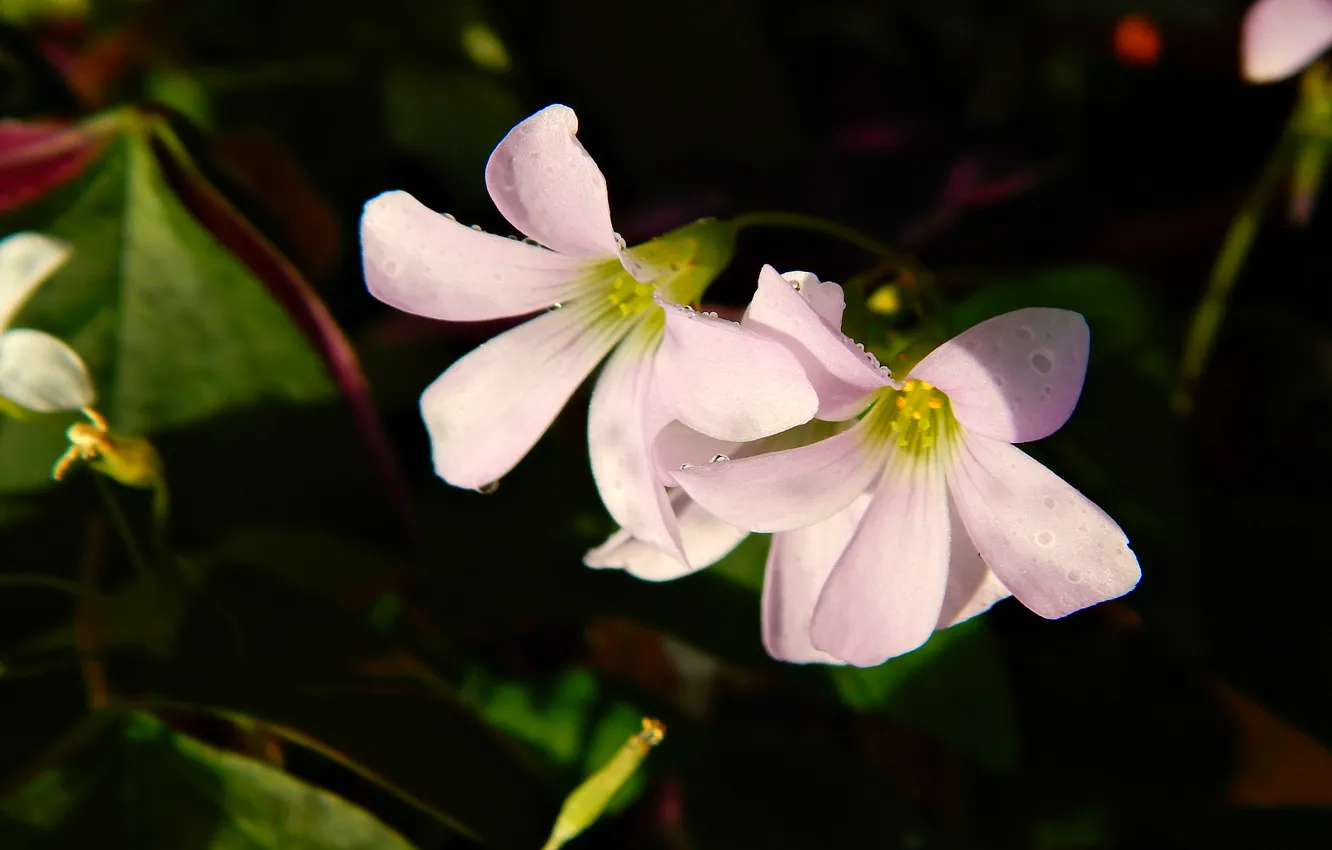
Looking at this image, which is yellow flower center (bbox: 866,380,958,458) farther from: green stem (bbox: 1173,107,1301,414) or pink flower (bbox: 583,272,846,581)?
green stem (bbox: 1173,107,1301,414)

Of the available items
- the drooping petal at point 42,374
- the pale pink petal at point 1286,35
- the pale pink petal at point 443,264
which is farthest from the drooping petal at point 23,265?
the pale pink petal at point 1286,35

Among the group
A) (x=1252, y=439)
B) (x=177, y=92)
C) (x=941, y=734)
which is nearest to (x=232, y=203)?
(x=177, y=92)

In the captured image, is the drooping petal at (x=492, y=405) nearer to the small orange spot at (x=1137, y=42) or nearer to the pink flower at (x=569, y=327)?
the pink flower at (x=569, y=327)

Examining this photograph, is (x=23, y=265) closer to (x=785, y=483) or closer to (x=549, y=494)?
(x=549, y=494)

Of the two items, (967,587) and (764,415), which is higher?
(764,415)

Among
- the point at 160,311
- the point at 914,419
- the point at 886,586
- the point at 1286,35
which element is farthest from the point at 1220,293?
the point at 160,311

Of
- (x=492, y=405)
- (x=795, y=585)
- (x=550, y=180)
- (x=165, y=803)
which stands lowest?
(x=165, y=803)
